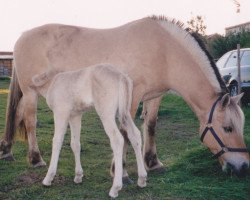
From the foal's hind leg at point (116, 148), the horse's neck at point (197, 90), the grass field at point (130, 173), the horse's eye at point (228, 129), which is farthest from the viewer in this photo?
the horse's neck at point (197, 90)

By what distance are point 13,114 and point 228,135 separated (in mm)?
3482

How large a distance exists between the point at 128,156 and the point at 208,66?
2377 millimetres

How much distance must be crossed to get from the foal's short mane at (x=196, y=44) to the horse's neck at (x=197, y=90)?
0.27 feet

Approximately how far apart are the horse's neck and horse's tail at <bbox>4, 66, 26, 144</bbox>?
8.79 feet

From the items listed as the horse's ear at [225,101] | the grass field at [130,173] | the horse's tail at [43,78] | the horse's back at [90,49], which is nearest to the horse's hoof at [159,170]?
the grass field at [130,173]

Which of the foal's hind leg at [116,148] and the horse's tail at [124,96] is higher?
the horse's tail at [124,96]

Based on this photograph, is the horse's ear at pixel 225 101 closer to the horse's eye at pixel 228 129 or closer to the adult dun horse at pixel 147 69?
the adult dun horse at pixel 147 69

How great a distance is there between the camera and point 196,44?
5648 mm

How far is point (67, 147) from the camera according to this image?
7719mm

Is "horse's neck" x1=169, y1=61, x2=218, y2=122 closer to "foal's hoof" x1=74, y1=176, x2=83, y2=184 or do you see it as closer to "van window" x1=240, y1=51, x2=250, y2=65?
"foal's hoof" x1=74, y1=176, x2=83, y2=184

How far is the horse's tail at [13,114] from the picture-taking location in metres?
6.70

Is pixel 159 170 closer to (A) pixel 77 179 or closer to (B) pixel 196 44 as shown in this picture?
(A) pixel 77 179

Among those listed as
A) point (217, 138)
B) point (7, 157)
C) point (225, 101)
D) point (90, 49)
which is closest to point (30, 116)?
point (7, 157)

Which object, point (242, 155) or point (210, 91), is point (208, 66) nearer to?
point (210, 91)
